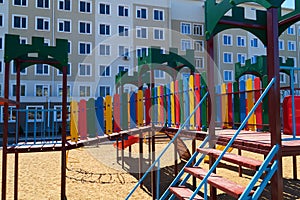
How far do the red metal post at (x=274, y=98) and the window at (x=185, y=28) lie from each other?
27802mm

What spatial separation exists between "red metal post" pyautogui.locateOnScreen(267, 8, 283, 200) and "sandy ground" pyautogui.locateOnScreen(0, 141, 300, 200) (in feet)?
11.7

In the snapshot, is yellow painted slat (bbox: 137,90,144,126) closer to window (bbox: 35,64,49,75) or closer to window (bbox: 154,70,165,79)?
window (bbox: 35,64,49,75)

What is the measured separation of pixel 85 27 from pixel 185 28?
11.0 meters

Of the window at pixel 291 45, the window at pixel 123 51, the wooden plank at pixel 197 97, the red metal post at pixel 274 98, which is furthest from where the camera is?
the window at pixel 291 45

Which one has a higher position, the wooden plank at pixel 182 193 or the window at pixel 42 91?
the window at pixel 42 91

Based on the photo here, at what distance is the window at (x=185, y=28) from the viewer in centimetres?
3054

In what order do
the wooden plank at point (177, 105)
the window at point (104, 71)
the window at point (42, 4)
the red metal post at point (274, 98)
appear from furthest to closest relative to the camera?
the window at point (104, 71) < the window at point (42, 4) < the wooden plank at point (177, 105) < the red metal post at point (274, 98)

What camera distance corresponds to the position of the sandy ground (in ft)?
22.6

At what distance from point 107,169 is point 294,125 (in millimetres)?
7513

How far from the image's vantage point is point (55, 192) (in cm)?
698

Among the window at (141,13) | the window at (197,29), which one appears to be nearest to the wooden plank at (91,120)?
the window at (141,13)

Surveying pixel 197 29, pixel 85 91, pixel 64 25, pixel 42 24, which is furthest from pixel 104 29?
pixel 197 29

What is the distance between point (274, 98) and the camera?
3.39m

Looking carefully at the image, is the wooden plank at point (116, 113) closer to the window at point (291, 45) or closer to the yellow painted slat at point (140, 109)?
the yellow painted slat at point (140, 109)
